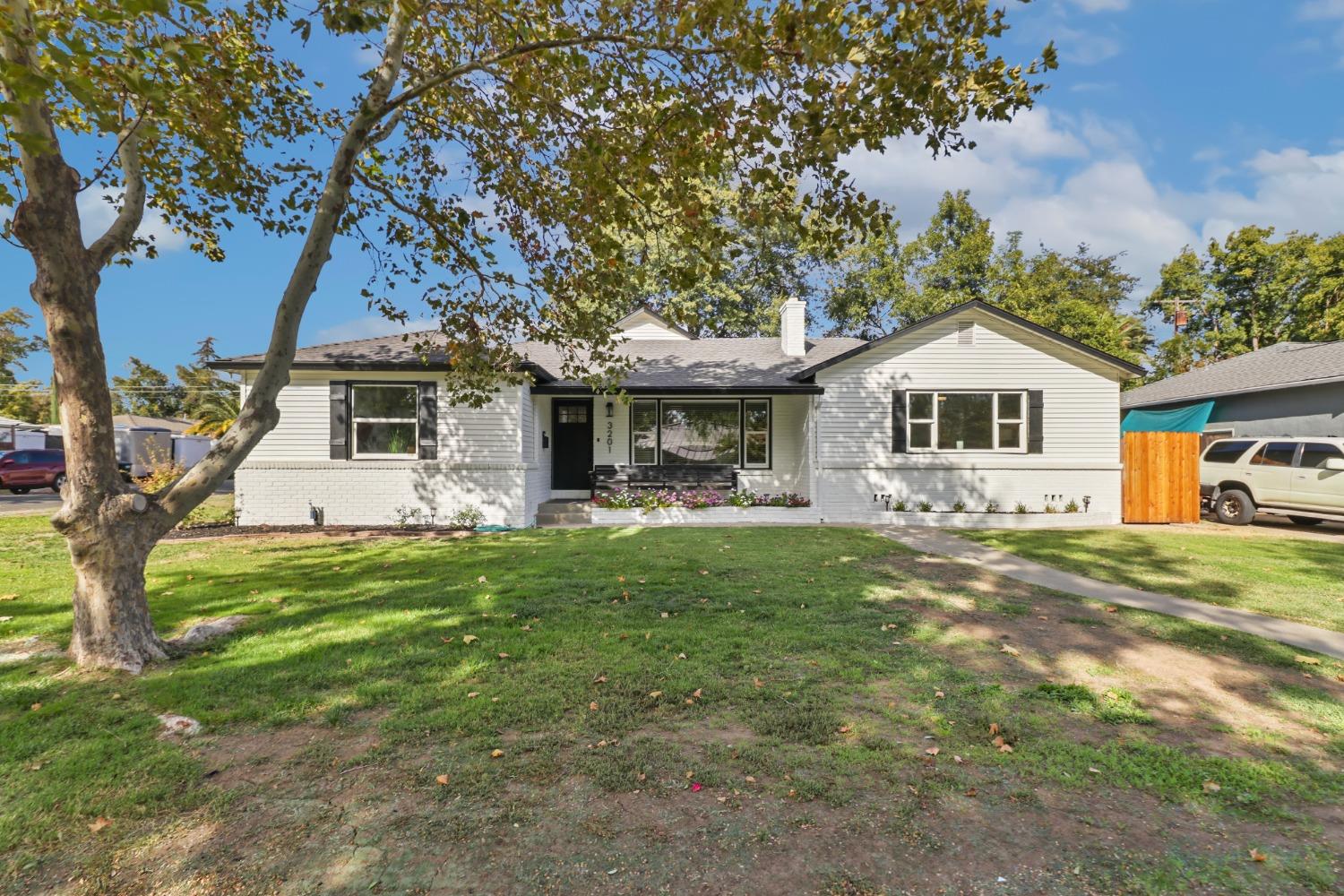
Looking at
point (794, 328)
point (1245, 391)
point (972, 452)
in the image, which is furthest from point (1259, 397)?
point (794, 328)

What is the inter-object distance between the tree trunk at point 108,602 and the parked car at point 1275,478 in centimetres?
1714

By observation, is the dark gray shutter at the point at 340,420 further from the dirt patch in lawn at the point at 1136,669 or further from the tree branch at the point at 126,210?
the dirt patch in lawn at the point at 1136,669

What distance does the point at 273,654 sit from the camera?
4.54m

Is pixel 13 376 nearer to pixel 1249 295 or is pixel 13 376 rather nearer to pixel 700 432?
pixel 700 432

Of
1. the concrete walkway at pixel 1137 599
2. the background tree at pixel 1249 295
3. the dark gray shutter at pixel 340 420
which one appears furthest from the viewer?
the background tree at pixel 1249 295

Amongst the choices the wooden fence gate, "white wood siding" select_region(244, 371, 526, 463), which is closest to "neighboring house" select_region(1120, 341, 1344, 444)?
the wooden fence gate

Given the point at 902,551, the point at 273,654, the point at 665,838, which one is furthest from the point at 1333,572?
the point at 273,654

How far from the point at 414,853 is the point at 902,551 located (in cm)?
822

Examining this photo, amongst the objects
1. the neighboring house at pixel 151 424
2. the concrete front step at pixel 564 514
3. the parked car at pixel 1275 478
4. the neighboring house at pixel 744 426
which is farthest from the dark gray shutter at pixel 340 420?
the neighboring house at pixel 151 424

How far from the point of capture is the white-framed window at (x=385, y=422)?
40.1 ft

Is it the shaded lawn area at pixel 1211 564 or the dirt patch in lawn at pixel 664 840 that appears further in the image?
the shaded lawn area at pixel 1211 564

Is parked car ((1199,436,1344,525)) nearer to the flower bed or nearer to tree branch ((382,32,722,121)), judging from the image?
the flower bed

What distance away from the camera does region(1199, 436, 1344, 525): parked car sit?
11.3 meters

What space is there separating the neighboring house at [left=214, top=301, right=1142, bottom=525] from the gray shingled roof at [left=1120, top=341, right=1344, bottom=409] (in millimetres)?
5741
